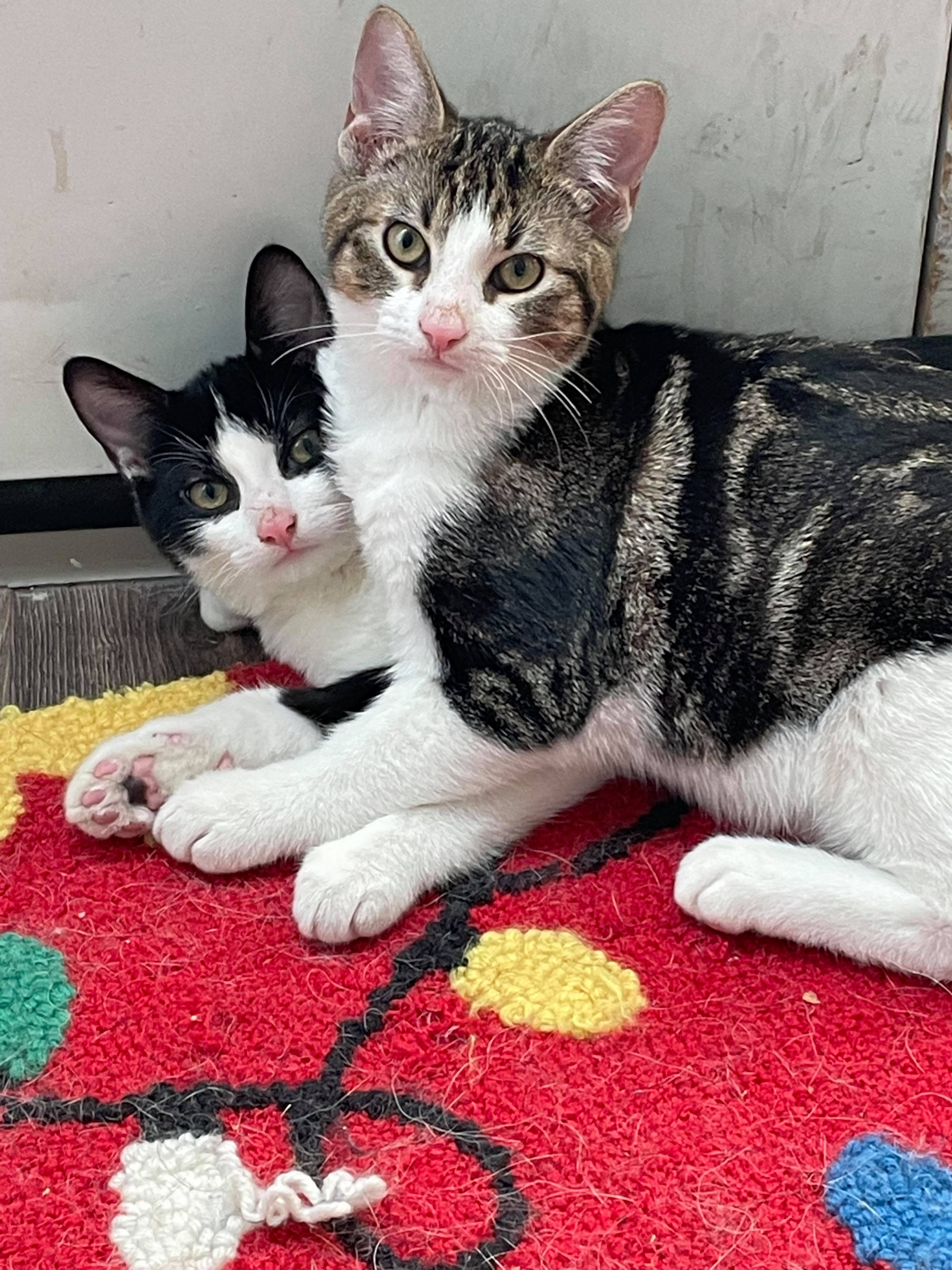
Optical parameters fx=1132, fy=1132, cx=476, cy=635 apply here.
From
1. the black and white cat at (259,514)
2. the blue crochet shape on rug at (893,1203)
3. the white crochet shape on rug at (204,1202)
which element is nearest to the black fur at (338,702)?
the black and white cat at (259,514)

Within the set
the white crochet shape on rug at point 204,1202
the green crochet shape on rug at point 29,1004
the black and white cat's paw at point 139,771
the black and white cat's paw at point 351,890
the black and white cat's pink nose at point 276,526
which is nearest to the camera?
the white crochet shape on rug at point 204,1202

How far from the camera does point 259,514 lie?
4.57ft

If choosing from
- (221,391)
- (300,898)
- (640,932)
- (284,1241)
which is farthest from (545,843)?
(221,391)

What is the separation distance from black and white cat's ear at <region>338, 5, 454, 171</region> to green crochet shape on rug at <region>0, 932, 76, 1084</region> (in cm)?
94

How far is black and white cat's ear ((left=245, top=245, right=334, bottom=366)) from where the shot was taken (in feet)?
4.86

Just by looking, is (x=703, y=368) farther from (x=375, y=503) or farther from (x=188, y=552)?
(x=188, y=552)

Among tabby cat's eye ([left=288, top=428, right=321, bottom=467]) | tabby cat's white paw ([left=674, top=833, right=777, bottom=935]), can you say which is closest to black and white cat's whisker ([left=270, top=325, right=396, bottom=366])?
tabby cat's eye ([left=288, top=428, right=321, bottom=467])

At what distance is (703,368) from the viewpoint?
4.36 ft

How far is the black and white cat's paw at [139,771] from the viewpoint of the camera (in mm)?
1263

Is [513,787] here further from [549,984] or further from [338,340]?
[338,340]

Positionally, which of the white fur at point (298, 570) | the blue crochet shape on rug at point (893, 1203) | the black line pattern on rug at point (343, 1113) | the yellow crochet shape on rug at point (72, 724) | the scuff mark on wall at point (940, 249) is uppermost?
the scuff mark on wall at point (940, 249)

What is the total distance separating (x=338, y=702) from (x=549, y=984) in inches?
18.0

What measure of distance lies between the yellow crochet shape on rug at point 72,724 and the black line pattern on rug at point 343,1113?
423 mm

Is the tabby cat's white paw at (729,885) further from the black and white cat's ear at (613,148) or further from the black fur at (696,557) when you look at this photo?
the black and white cat's ear at (613,148)
